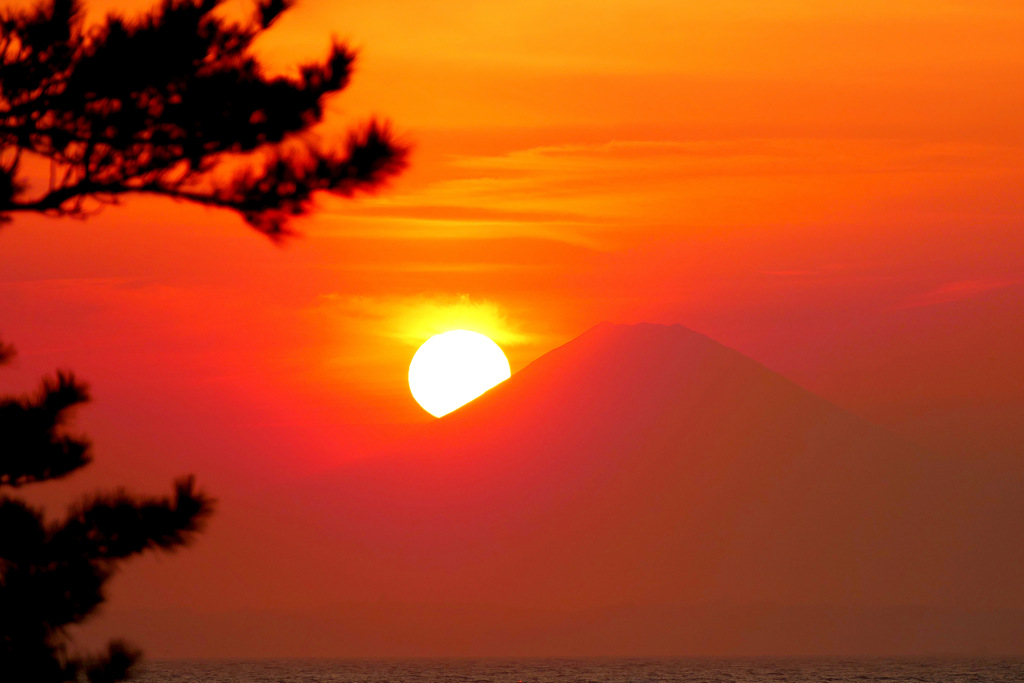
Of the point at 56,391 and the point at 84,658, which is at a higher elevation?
the point at 56,391

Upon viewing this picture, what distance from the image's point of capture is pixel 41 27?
36.9 feet

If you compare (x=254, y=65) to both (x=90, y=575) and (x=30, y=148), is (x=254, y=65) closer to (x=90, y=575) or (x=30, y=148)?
(x=30, y=148)

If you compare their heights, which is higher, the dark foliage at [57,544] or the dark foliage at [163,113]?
the dark foliage at [163,113]

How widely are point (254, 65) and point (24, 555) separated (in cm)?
474

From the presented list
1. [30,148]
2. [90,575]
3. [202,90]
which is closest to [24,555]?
[90,575]

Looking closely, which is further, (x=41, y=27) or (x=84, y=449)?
(x=84, y=449)

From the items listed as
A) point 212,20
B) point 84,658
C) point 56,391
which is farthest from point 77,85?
point 84,658

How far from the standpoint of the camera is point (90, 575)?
1185 cm

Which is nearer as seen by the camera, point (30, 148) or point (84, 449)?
point (30, 148)

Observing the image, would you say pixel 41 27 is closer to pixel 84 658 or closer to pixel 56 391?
pixel 56 391

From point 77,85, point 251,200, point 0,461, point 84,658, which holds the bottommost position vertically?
point 84,658

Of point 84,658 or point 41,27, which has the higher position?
point 41,27

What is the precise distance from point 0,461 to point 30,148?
2831 mm

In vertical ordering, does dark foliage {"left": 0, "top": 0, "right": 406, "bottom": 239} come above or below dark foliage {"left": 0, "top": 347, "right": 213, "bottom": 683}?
above
